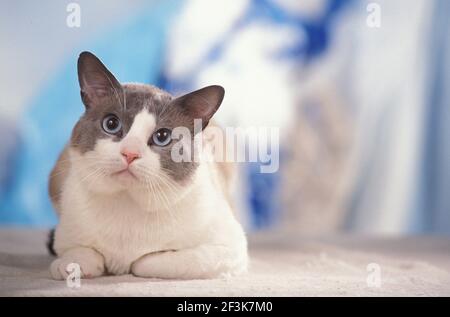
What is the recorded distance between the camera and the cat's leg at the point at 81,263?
1458mm

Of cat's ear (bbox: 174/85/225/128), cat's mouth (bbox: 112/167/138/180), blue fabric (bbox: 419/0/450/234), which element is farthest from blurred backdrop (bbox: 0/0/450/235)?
cat's mouth (bbox: 112/167/138/180)

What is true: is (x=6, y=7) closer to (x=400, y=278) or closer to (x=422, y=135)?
(x=400, y=278)

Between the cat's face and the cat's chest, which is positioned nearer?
the cat's face

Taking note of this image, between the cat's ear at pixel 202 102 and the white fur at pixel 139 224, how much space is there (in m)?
0.12

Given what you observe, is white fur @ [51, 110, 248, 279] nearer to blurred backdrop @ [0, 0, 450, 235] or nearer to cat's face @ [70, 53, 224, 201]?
cat's face @ [70, 53, 224, 201]

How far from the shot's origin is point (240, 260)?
5.44 ft

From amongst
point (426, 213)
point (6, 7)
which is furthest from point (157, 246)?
point (426, 213)

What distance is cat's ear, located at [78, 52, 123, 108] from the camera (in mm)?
1513

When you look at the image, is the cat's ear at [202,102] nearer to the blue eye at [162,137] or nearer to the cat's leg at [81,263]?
the blue eye at [162,137]

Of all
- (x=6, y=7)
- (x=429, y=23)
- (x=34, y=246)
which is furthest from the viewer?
(x=429, y=23)

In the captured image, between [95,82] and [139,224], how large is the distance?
0.40 m

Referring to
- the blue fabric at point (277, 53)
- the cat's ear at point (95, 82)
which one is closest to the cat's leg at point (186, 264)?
the cat's ear at point (95, 82)

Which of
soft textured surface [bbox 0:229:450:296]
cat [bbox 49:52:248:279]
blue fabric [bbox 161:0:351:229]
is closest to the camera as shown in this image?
soft textured surface [bbox 0:229:450:296]

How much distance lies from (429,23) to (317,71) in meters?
0.71
